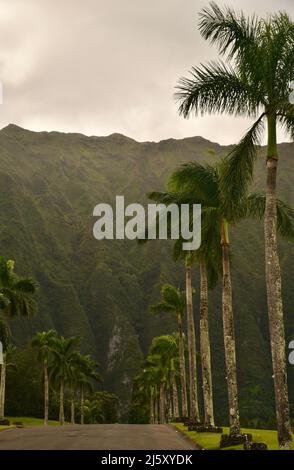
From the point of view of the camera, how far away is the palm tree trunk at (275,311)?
1997cm

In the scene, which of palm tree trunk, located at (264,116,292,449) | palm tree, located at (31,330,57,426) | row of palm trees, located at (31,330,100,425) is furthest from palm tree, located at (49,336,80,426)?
palm tree trunk, located at (264,116,292,449)

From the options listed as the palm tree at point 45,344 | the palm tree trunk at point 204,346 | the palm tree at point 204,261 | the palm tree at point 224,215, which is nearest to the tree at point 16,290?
the palm tree at point 204,261

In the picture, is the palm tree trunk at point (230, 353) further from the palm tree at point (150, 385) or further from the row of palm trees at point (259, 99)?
the palm tree at point (150, 385)

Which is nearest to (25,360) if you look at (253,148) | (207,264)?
(207,264)

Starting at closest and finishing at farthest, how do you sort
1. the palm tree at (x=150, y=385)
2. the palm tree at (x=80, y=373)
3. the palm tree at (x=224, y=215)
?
the palm tree at (x=224, y=215) < the palm tree at (x=150, y=385) < the palm tree at (x=80, y=373)

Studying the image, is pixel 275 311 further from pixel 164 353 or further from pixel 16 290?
pixel 164 353

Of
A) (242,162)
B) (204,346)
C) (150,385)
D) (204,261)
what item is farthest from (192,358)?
(150,385)

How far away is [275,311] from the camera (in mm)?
20938

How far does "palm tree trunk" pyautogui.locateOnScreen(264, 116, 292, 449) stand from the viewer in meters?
20.0

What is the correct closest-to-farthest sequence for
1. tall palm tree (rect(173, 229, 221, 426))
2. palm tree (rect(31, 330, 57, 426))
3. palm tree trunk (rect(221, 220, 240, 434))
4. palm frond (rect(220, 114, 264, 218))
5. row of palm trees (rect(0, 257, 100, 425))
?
palm frond (rect(220, 114, 264, 218)) < palm tree trunk (rect(221, 220, 240, 434)) < tall palm tree (rect(173, 229, 221, 426)) < row of palm trees (rect(0, 257, 100, 425)) < palm tree (rect(31, 330, 57, 426))

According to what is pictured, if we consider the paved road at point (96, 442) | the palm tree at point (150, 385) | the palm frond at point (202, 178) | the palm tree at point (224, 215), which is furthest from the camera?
the palm tree at point (150, 385)

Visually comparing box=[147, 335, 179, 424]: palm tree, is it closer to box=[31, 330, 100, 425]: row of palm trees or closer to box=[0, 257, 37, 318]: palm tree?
box=[31, 330, 100, 425]: row of palm trees

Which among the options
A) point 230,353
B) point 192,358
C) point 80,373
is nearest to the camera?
point 230,353

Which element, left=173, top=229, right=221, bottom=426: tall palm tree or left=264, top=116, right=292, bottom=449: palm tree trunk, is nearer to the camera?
left=264, top=116, right=292, bottom=449: palm tree trunk
